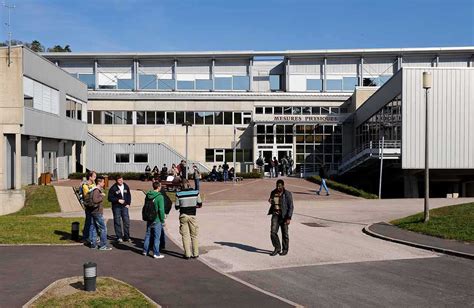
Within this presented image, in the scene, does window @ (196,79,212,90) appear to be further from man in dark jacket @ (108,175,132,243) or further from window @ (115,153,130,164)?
man in dark jacket @ (108,175,132,243)

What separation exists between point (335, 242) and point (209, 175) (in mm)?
28194

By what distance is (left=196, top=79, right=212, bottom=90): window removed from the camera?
191ft

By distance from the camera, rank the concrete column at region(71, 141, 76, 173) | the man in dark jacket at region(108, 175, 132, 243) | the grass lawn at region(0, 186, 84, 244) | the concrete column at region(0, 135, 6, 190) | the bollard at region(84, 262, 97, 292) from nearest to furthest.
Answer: the bollard at region(84, 262, 97, 292)
the man in dark jacket at region(108, 175, 132, 243)
the grass lawn at region(0, 186, 84, 244)
the concrete column at region(0, 135, 6, 190)
the concrete column at region(71, 141, 76, 173)

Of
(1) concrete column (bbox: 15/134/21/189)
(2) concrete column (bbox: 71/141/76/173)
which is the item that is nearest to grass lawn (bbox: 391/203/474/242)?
(1) concrete column (bbox: 15/134/21/189)

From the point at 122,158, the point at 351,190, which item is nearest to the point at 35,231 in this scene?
the point at 351,190

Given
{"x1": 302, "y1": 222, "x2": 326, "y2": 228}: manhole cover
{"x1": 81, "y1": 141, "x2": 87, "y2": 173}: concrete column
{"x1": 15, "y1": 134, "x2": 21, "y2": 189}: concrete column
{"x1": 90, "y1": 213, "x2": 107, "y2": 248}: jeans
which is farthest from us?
{"x1": 81, "y1": 141, "x2": 87, "y2": 173}: concrete column

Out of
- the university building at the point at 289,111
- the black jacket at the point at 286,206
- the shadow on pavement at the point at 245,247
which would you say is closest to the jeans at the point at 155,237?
the shadow on pavement at the point at 245,247

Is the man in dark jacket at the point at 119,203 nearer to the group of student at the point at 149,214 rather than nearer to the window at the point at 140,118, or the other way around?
the group of student at the point at 149,214

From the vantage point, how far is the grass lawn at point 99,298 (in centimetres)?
771

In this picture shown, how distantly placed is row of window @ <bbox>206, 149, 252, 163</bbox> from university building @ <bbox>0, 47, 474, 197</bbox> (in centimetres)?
9

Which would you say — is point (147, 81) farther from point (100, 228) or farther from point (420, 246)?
point (420, 246)

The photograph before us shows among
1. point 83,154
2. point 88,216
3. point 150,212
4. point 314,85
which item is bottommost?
point 88,216

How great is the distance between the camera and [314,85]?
5750 centimetres

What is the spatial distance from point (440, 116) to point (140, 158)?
25454 millimetres
